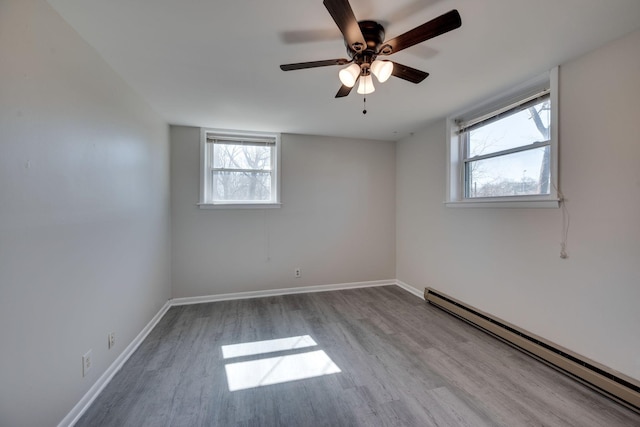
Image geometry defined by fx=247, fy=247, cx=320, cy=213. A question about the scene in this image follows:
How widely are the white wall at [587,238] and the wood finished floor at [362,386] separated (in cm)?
36

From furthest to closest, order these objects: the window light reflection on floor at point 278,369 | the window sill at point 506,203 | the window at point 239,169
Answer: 1. the window at point 239,169
2. the window sill at point 506,203
3. the window light reflection on floor at point 278,369

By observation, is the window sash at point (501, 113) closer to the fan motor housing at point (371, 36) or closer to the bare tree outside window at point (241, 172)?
the fan motor housing at point (371, 36)

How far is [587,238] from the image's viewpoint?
1806 millimetres

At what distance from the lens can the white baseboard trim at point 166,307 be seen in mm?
1507

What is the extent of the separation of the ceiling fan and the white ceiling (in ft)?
0.37

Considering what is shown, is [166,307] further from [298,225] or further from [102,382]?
[298,225]

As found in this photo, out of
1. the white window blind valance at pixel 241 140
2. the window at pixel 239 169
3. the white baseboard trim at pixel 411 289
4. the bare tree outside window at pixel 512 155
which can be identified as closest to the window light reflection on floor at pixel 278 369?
the white baseboard trim at pixel 411 289

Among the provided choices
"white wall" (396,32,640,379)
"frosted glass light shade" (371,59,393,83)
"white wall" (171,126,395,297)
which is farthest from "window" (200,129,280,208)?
"white wall" (396,32,640,379)

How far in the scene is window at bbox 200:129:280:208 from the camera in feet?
11.2

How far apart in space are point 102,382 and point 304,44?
2717 millimetres

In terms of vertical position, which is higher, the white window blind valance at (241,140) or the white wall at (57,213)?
the white window blind valance at (241,140)

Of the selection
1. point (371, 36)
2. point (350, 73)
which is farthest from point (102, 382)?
point (371, 36)

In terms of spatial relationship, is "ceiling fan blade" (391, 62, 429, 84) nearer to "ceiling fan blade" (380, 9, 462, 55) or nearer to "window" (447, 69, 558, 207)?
"ceiling fan blade" (380, 9, 462, 55)

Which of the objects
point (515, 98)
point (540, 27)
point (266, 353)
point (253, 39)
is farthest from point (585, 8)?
point (266, 353)
